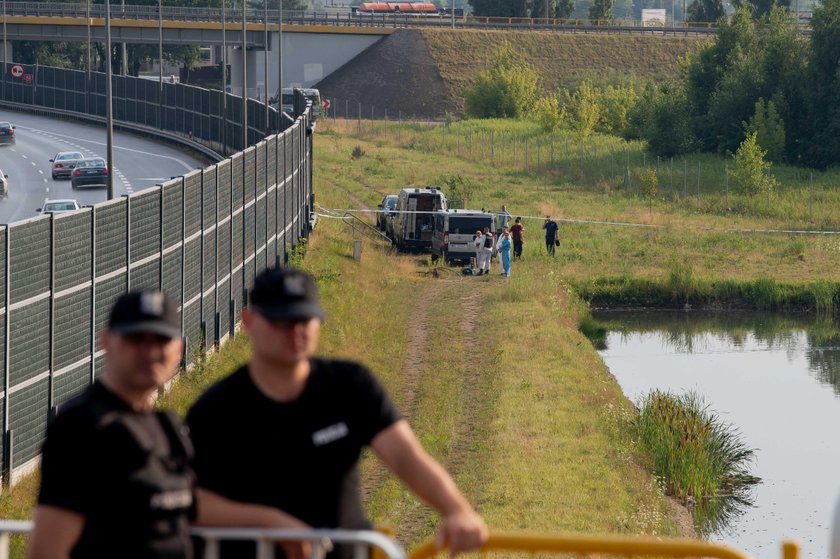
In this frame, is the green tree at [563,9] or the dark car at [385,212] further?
the green tree at [563,9]

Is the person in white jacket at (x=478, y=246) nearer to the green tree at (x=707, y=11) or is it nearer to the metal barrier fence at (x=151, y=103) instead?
the metal barrier fence at (x=151, y=103)

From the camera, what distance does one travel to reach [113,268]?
19.4 meters

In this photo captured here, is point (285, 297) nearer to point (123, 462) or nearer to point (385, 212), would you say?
point (123, 462)

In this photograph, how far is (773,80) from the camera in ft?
254

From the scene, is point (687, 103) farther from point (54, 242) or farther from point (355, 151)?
point (54, 242)

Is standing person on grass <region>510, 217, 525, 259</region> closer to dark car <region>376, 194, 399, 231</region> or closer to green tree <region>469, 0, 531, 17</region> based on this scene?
dark car <region>376, 194, 399, 231</region>

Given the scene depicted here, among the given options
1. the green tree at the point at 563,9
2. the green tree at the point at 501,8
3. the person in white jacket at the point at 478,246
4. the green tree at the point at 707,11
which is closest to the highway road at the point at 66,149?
the person in white jacket at the point at 478,246

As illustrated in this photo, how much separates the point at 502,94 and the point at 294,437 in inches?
4083

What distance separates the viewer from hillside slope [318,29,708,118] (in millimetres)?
120875

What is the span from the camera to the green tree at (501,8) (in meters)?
148

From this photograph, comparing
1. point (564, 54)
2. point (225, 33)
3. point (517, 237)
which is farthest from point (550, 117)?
point (517, 237)

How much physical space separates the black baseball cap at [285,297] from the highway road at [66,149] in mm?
40611

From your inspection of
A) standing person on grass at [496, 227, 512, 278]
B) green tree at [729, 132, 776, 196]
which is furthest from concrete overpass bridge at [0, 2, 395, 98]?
standing person on grass at [496, 227, 512, 278]

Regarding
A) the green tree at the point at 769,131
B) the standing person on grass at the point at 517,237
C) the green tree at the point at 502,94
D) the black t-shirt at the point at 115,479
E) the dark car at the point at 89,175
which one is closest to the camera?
the black t-shirt at the point at 115,479
